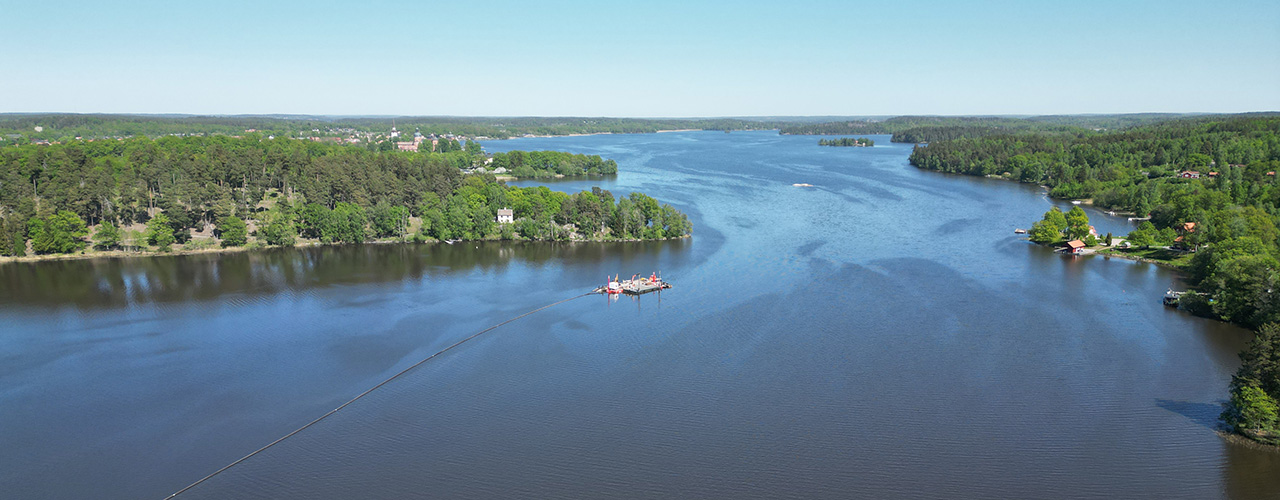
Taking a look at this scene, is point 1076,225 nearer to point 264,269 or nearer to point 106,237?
point 264,269

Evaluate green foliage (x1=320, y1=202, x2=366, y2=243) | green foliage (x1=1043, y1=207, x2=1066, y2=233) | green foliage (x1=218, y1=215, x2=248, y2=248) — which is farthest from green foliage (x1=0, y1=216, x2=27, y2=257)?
green foliage (x1=1043, y1=207, x2=1066, y2=233)

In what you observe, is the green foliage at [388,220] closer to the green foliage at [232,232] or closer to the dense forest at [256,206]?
the dense forest at [256,206]

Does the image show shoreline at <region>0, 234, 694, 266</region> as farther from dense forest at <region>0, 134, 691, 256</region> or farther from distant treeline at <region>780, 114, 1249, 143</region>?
distant treeline at <region>780, 114, 1249, 143</region>

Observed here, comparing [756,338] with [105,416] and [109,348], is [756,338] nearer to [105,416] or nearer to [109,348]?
[105,416]

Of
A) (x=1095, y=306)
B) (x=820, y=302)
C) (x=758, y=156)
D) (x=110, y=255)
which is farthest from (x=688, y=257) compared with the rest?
(x=758, y=156)

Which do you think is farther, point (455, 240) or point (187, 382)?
point (455, 240)

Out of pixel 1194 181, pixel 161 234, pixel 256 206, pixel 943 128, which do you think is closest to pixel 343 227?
pixel 161 234
